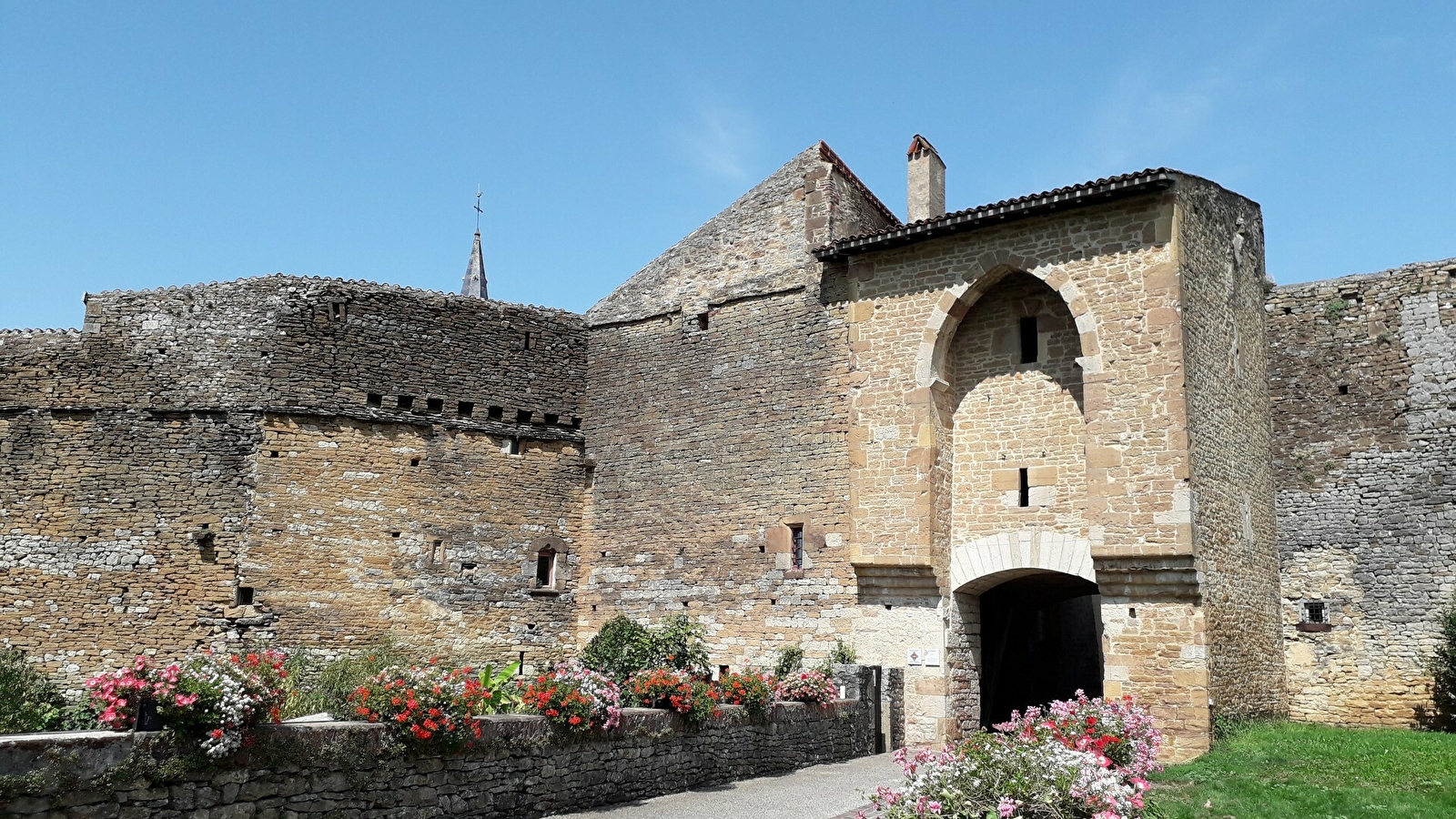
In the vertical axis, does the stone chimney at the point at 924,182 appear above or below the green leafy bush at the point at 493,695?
above

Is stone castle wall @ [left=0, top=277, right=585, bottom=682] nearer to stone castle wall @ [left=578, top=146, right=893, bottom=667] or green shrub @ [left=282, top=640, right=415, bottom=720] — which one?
green shrub @ [left=282, top=640, right=415, bottom=720]

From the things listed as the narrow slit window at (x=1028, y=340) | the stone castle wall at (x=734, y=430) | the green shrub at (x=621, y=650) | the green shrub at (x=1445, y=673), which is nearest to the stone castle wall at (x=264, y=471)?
the stone castle wall at (x=734, y=430)

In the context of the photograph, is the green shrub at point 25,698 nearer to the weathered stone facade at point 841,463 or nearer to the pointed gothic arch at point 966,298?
the weathered stone facade at point 841,463

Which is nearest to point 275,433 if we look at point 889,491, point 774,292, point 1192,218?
point 774,292

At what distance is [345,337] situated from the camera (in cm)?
1670

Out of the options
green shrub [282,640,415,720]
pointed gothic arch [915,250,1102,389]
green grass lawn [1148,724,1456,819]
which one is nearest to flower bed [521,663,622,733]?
green grass lawn [1148,724,1456,819]

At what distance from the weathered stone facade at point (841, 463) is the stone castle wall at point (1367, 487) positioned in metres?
0.04

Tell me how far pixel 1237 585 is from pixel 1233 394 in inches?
100

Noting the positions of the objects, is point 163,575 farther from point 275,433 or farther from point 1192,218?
point 1192,218

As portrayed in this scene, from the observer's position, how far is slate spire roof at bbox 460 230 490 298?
135 ft

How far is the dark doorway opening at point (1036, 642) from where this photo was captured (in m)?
17.3

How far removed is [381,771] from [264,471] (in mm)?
8774

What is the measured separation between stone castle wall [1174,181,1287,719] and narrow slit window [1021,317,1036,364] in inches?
82.2

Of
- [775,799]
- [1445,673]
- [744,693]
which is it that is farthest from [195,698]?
[1445,673]
